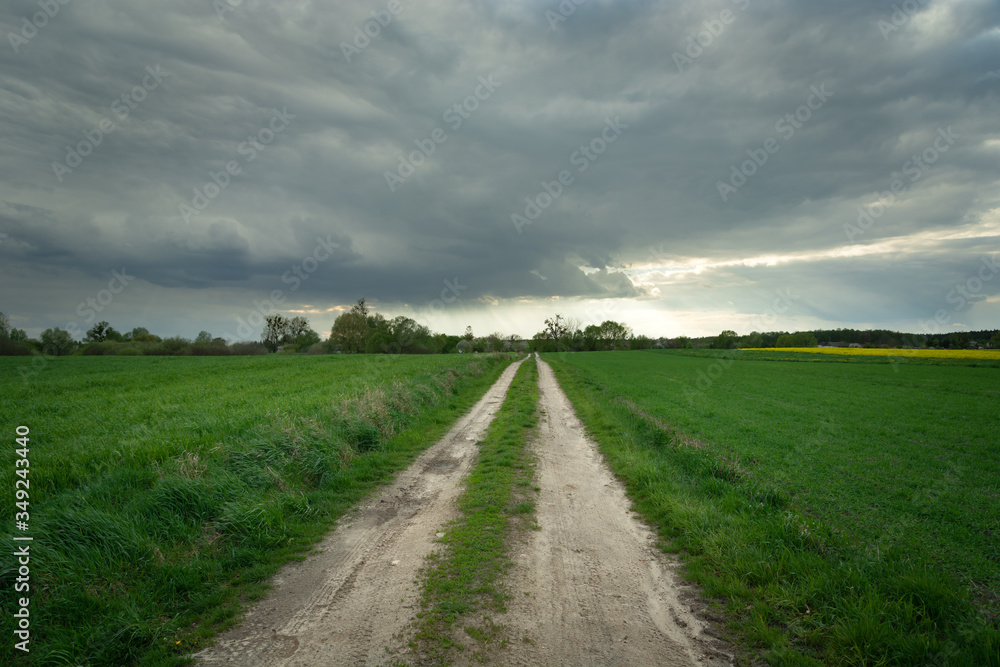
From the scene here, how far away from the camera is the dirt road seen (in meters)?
3.95

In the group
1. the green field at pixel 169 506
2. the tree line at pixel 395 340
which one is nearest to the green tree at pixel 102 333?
the tree line at pixel 395 340

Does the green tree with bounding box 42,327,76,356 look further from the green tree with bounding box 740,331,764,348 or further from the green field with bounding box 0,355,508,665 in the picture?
the green tree with bounding box 740,331,764,348

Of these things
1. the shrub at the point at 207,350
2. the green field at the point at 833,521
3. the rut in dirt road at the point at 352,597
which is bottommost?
the rut in dirt road at the point at 352,597

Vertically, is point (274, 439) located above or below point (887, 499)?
above

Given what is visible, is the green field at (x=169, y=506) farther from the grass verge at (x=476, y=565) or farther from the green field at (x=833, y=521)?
the green field at (x=833, y=521)

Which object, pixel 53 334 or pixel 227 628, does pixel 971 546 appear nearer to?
pixel 227 628

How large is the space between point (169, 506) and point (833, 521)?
34.5ft

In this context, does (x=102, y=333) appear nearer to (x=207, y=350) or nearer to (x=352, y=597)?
(x=207, y=350)

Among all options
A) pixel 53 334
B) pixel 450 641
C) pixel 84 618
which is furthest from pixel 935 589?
pixel 53 334

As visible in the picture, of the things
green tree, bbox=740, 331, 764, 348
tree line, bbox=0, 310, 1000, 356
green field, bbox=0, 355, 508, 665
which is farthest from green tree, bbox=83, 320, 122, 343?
green tree, bbox=740, 331, 764, 348

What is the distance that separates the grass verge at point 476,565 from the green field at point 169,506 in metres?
2.13

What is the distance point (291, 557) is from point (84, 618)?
2.04 m

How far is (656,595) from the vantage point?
16.3 feet

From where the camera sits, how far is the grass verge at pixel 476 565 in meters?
4.07
